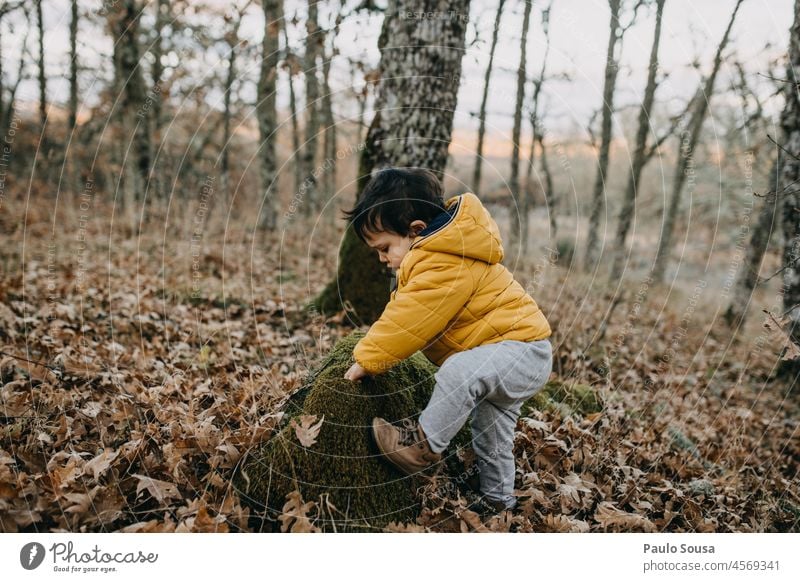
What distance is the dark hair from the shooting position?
2586 mm

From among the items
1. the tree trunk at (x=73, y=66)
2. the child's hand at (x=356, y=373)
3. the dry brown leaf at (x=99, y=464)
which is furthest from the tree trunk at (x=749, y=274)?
the tree trunk at (x=73, y=66)

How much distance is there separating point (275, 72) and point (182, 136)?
17423 millimetres

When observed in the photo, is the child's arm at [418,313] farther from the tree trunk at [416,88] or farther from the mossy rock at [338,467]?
the tree trunk at [416,88]

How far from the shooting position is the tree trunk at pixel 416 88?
4.30 metres

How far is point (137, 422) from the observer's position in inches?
109

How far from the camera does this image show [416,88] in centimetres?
440

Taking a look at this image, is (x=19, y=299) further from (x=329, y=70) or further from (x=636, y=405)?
(x=329, y=70)

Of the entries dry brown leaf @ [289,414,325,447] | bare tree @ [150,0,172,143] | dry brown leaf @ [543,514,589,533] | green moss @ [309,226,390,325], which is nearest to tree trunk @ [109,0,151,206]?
bare tree @ [150,0,172,143]

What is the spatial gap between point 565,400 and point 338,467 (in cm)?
223

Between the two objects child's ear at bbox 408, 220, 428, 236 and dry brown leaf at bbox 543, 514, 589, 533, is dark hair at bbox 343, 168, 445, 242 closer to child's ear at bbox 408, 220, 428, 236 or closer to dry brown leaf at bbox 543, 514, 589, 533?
child's ear at bbox 408, 220, 428, 236

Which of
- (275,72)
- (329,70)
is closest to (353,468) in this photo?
(275,72)

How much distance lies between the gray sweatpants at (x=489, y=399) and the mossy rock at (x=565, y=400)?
0.91 m

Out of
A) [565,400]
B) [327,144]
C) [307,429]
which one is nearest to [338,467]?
[307,429]
